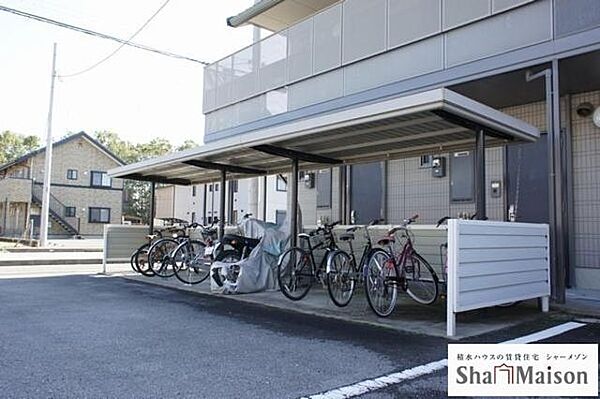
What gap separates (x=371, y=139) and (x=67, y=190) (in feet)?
104

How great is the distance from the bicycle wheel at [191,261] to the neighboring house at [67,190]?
25.4 meters

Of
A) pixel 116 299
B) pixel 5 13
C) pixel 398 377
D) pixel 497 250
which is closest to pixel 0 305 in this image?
pixel 116 299

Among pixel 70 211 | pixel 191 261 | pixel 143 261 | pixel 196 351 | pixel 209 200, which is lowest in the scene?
pixel 196 351

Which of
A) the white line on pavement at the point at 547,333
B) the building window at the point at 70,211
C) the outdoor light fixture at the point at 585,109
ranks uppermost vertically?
the outdoor light fixture at the point at 585,109

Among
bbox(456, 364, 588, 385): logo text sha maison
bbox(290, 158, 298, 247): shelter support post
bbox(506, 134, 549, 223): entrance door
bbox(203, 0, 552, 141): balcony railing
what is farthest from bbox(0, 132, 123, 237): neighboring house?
bbox(456, 364, 588, 385): logo text sha maison

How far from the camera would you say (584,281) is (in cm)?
732

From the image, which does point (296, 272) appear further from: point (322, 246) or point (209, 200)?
point (209, 200)

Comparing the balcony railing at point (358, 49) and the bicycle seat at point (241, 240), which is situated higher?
the balcony railing at point (358, 49)

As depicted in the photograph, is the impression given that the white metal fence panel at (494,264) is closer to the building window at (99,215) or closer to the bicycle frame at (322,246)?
the bicycle frame at (322,246)

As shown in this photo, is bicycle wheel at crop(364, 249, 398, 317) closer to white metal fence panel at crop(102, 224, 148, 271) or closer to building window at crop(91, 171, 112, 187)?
white metal fence panel at crop(102, 224, 148, 271)

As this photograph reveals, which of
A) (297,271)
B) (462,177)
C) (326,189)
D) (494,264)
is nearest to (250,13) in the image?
(326,189)

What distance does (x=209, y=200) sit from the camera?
102 feet

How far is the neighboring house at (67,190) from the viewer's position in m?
31.9

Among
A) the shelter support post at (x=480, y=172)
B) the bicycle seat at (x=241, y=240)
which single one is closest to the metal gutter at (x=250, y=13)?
the bicycle seat at (x=241, y=240)
